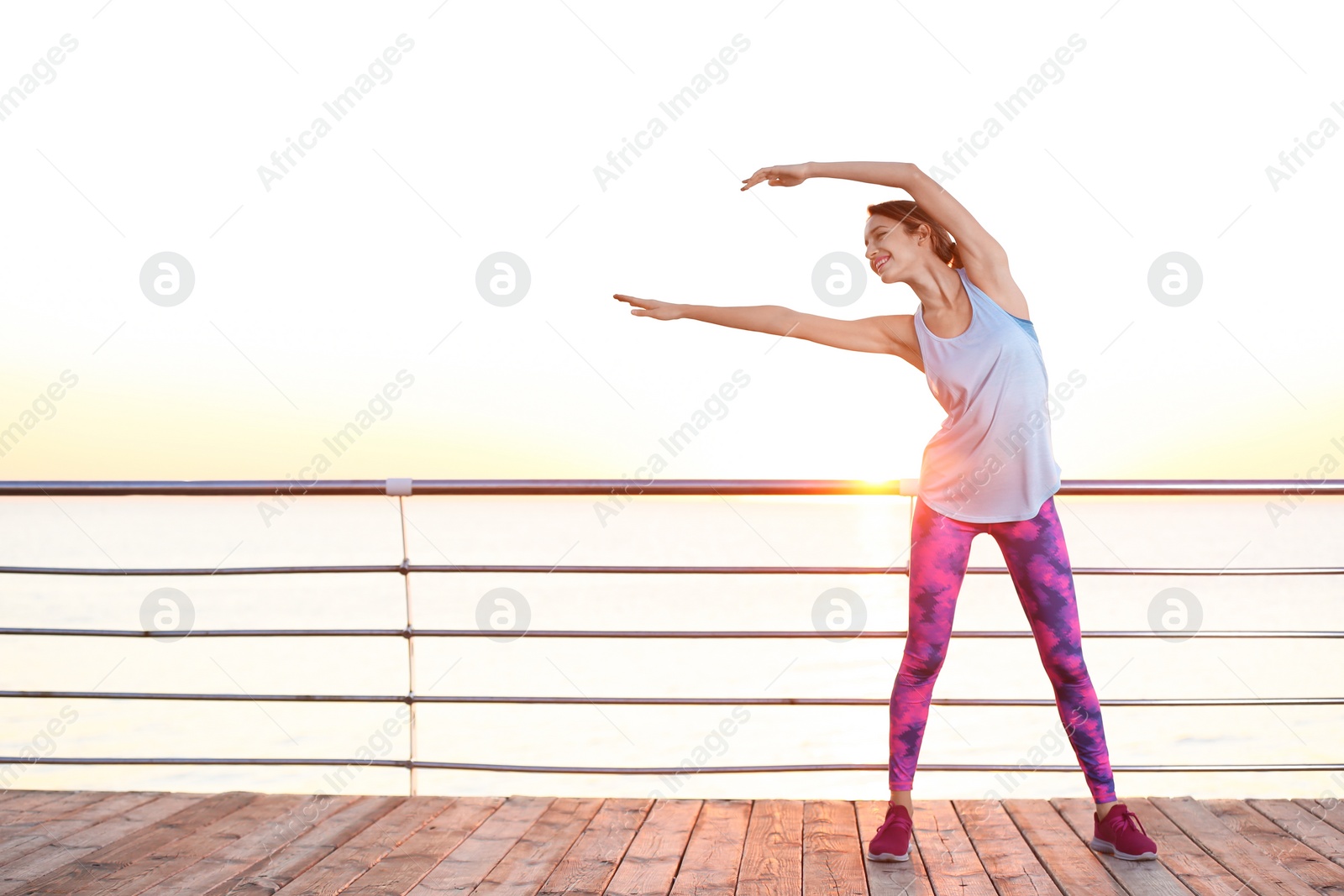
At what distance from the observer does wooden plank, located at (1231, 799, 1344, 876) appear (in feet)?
6.77

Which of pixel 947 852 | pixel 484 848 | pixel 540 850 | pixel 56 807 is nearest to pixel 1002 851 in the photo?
pixel 947 852

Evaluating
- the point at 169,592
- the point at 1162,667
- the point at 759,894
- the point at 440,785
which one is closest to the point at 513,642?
the point at 440,785

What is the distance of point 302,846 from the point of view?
2309 mm

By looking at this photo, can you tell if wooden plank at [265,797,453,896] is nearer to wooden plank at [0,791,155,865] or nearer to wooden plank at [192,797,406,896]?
wooden plank at [192,797,406,896]

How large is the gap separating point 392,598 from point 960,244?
1563 cm

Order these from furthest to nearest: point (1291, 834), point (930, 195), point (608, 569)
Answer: point (608, 569), point (1291, 834), point (930, 195)

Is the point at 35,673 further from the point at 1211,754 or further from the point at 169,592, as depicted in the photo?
the point at 1211,754

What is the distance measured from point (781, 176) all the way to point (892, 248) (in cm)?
28

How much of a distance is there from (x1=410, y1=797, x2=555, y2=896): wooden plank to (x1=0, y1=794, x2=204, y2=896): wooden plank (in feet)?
2.69

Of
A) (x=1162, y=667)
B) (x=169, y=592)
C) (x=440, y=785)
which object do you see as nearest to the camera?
(x=440, y=785)

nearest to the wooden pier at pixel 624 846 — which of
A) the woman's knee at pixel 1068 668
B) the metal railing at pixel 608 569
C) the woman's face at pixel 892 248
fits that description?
the metal railing at pixel 608 569

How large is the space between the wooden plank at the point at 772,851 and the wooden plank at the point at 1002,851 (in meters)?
0.40

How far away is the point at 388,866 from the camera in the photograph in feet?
7.11

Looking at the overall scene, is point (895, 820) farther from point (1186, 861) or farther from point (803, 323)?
point (803, 323)
